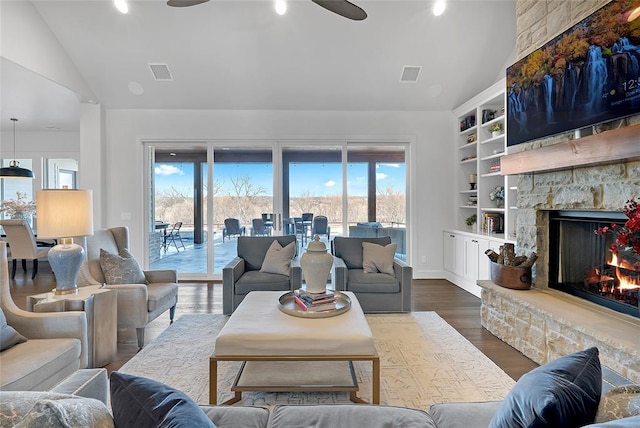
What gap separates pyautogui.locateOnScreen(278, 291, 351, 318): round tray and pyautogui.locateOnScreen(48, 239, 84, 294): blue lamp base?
5.39 ft

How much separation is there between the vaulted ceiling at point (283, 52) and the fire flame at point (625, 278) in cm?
330

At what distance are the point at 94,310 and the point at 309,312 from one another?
1640 millimetres

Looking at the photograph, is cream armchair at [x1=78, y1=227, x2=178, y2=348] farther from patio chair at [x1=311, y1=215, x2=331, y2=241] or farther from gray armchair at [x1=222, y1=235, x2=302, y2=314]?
patio chair at [x1=311, y1=215, x2=331, y2=241]

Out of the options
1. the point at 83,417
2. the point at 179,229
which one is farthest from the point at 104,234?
the point at 83,417

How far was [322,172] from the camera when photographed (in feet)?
19.2

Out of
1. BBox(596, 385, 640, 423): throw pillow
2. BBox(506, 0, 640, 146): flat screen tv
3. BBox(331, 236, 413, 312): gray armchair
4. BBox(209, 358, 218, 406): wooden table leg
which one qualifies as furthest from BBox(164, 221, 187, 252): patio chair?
BBox(596, 385, 640, 423): throw pillow

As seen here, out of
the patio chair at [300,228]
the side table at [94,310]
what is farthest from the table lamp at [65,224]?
the patio chair at [300,228]

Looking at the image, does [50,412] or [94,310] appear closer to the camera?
[50,412]

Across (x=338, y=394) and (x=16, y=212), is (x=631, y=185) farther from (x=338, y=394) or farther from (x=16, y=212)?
(x=16, y=212)

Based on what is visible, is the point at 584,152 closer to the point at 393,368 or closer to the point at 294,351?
the point at 393,368

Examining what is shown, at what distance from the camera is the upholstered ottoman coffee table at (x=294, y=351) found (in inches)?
82.4

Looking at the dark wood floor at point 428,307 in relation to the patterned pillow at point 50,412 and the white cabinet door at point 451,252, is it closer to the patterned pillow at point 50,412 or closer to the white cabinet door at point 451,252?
the white cabinet door at point 451,252

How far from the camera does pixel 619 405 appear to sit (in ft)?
3.18

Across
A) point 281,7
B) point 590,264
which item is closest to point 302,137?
point 281,7
